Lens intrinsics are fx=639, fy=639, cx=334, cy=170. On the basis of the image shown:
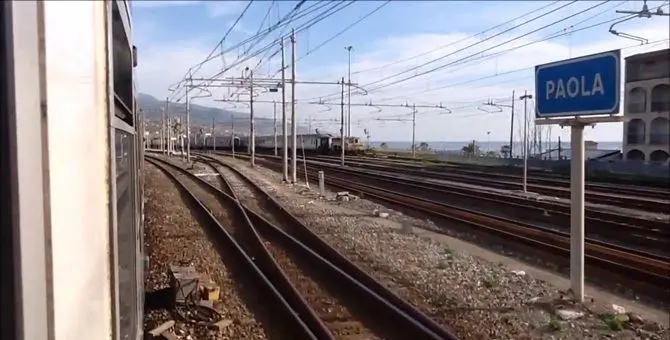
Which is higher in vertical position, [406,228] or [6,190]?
[6,190]

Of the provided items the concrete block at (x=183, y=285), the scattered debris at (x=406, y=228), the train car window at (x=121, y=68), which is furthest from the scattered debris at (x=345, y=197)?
the train car window at (x=121, y=68)

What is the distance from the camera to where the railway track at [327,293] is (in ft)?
23.3

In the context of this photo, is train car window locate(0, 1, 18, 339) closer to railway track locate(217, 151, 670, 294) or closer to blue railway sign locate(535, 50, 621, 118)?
blue railway sign locate(535, 50, 621, 118)


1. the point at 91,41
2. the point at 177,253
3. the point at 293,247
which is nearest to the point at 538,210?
the point at 293,247

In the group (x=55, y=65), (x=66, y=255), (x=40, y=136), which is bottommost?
(x=66, y=255)

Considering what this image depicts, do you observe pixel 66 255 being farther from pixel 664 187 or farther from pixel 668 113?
pixel 668 113

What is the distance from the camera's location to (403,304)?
784cm

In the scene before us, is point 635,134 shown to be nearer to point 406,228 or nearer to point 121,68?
point 406,228

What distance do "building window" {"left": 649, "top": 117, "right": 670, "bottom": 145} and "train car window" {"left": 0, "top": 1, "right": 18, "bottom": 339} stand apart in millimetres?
34540

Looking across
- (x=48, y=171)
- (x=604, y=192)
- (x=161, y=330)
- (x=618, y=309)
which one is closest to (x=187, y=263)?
(x=161, y=330)

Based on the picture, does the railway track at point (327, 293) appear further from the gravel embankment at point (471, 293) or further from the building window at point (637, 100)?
the building window at point (637, 100)

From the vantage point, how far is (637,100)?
108ft

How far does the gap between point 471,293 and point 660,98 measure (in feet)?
90.6

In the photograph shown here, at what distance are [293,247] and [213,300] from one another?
4.21 metres
